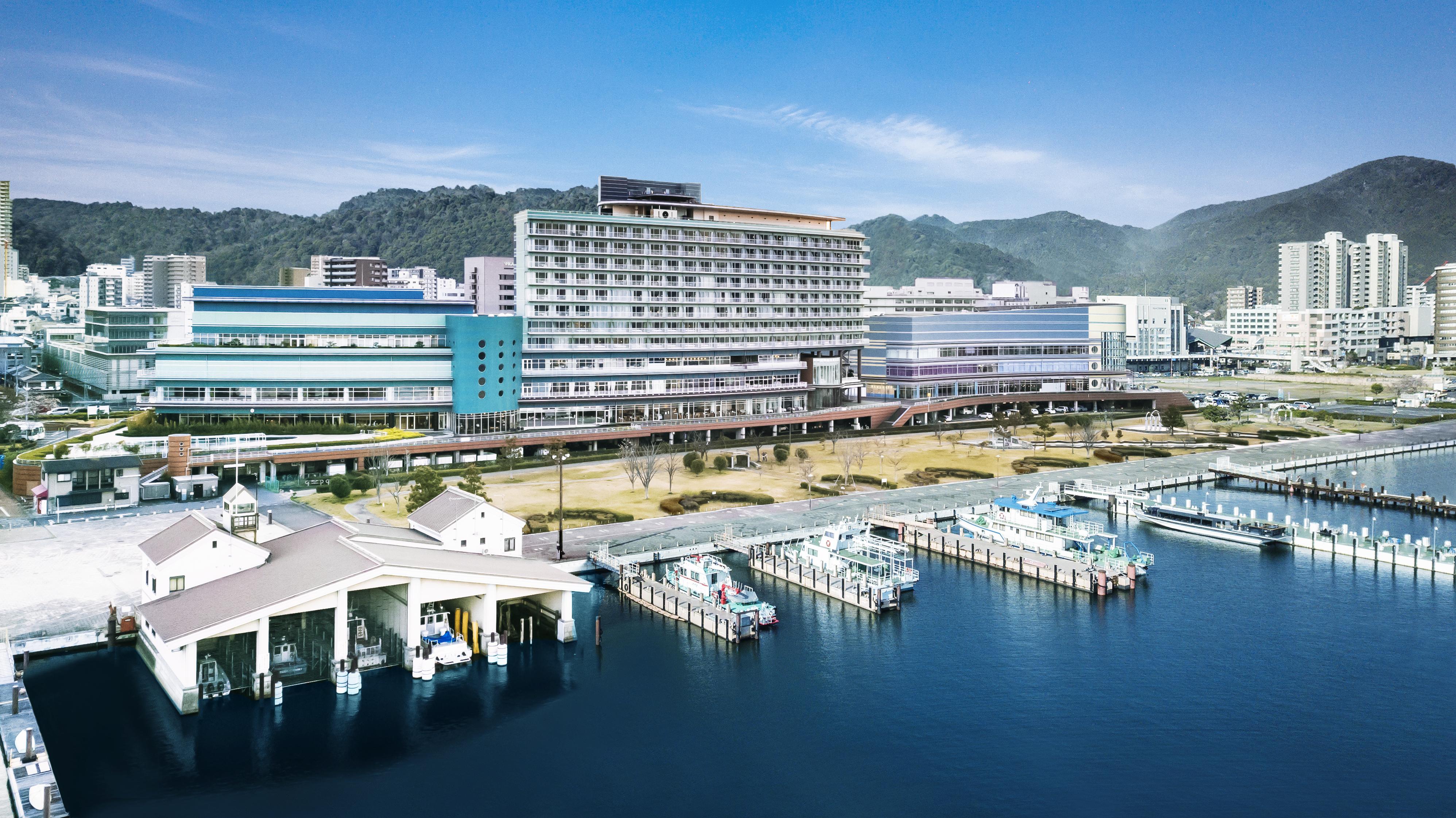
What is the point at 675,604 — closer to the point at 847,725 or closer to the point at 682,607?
the point at 682,607

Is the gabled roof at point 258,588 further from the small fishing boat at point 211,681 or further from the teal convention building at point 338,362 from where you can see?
the teal convention building at point 338,362

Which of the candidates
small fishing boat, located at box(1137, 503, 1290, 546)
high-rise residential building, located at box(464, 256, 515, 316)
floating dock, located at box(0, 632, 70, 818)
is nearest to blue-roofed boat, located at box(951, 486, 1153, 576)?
small fishing boat, located at box(1137, 503, 1290, 546)

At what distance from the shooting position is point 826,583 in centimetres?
5694

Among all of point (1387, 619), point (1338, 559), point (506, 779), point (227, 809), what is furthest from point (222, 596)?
point (1338, 559)

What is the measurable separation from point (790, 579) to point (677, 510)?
49.3 ft

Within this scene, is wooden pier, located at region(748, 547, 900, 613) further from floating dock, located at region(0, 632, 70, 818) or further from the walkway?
floating dock, located at region(0, 632, 70, 818)

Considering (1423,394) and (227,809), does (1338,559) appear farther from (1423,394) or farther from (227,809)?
(1423,394)

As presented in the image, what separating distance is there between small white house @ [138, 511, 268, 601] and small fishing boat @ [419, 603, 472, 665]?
7.78 metres

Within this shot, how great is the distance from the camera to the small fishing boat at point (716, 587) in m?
50.8

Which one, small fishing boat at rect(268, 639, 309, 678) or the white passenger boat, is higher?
the white passenger boat

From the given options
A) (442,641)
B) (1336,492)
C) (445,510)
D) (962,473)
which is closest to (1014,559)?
(962,473)

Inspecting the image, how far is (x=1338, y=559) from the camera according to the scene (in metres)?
64.6

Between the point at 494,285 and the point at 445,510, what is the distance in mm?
116473

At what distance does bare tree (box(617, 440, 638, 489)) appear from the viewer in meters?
82.4
